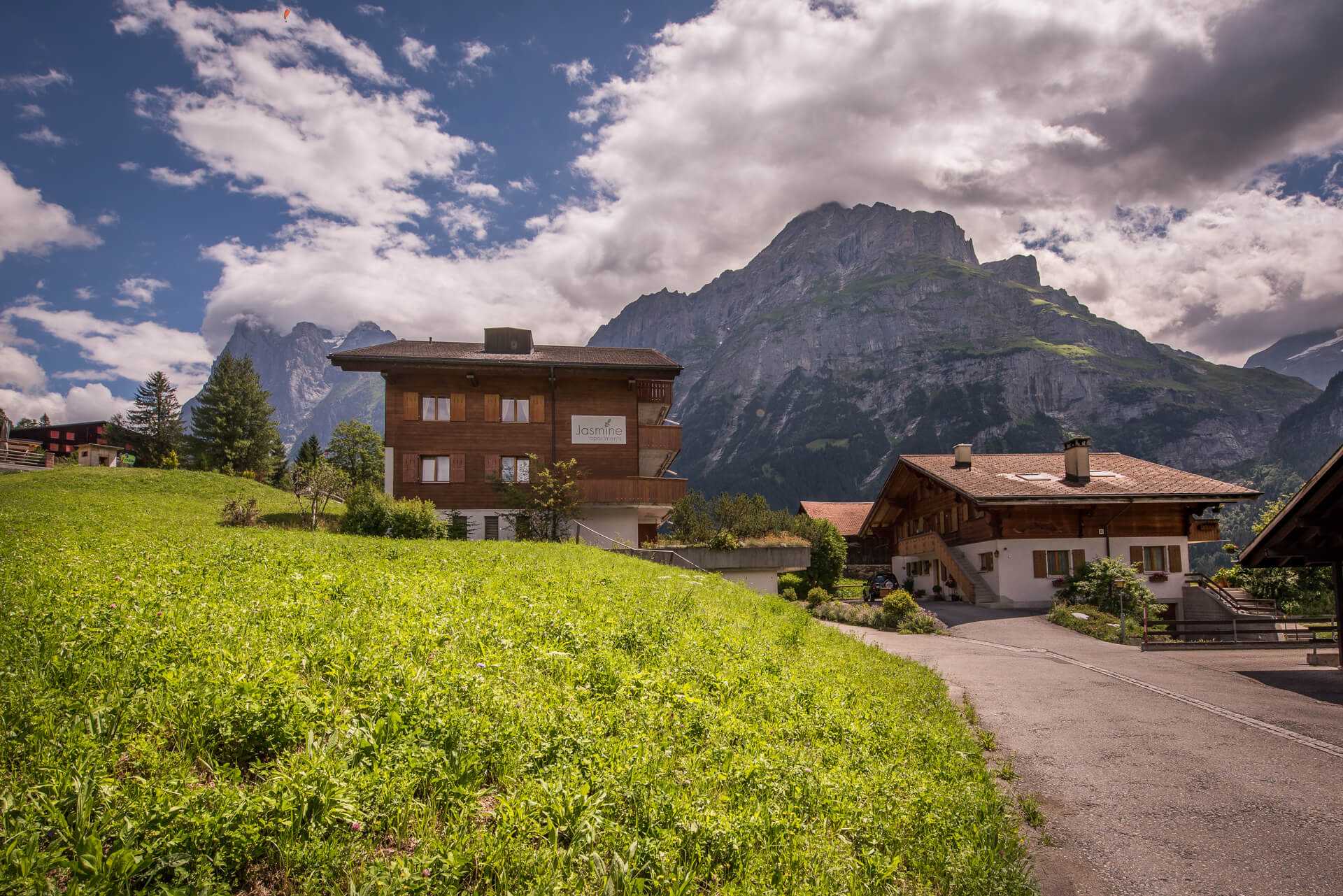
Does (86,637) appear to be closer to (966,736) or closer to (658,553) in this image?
(966,736)

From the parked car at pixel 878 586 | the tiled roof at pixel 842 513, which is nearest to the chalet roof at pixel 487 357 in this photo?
the parked car at pixel 878 586

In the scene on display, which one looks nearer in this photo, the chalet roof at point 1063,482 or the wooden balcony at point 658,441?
the chalet roof at point 1063,482

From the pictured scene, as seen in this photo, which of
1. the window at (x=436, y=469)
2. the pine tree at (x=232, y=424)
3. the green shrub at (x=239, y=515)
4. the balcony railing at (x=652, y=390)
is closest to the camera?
the green shrub at (x=239, y=515)

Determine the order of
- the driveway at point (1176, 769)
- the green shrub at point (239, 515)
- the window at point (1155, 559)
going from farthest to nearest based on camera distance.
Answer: the window at point (1155, 559) → the green shrub at point (239, 515) → the driveway at point (1176, 769)

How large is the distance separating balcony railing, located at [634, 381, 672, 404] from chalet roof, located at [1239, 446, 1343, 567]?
26.1m

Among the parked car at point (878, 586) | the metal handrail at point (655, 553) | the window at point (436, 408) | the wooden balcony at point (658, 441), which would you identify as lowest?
the parked car at point (878, 586)

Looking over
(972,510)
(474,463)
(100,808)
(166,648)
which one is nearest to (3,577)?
(166,648)

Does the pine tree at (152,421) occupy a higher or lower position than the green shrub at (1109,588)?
higher

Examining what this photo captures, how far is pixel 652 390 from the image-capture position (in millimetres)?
38781

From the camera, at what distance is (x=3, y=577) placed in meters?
8.57

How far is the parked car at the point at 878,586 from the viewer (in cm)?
4641

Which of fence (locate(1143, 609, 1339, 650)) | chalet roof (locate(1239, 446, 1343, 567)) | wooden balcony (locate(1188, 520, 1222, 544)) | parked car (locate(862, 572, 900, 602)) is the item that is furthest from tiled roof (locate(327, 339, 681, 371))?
wooden balcony (locate(1188, 520, 1222, 544))

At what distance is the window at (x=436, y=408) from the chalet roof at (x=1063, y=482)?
1019 inches

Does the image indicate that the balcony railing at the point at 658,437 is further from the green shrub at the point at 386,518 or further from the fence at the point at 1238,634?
the fence at the point at 1238,634
